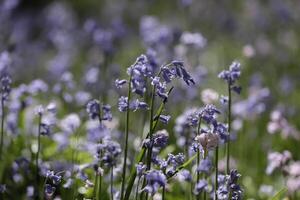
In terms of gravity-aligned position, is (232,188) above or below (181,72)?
below

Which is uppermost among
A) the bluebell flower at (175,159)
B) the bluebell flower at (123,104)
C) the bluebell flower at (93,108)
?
the bluebell flower at (93,108)

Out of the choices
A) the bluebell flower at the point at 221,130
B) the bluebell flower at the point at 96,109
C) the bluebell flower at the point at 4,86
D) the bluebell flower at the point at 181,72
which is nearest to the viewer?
the bluebell flower at the point at 181,72

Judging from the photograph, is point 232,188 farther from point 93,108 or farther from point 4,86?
point 4,86

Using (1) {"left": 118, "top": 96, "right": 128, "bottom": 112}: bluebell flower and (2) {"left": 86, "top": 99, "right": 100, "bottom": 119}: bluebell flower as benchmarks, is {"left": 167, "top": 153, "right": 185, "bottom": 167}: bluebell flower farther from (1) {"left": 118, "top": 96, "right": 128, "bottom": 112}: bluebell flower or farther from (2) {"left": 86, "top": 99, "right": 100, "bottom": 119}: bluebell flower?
(2) {"left": 86, "top": 99, "right": 100, "bottom": 119}: bluebell flower

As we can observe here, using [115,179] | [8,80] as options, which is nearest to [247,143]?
[115,179]

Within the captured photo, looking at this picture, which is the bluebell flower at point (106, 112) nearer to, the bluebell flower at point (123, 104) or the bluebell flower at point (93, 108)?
the bluebell flower at point (93, 108)

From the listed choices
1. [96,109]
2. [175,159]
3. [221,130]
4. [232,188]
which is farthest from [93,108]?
[232,188]

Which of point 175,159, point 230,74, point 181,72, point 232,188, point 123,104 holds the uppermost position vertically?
point 230,74

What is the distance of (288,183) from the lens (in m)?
4.05

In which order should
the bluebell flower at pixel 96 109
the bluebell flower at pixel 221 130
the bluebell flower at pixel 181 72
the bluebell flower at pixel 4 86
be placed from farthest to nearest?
the bluebell flower at pixel 4 86, the bluebell flower at pixel 96 109, the bluebell flower at pixel 221 130, the bluebell flower at pixel 181 72

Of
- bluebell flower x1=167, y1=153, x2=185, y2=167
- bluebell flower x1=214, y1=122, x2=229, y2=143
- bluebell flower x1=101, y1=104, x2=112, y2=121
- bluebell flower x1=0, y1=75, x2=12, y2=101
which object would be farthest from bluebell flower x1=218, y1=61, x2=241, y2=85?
bluebell flower x1=0, y1=75, x2=12, y2=101

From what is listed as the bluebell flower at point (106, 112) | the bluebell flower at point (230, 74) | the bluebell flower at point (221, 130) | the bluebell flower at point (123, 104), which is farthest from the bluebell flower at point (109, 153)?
the bluebell flower at point (230, 74)

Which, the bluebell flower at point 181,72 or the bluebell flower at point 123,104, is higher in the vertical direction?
the bluebell flower at point 181,72

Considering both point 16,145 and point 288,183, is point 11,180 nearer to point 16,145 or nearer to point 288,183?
point 16,145
